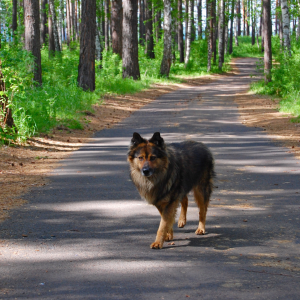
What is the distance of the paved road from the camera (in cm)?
426

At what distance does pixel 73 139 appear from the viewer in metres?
13.7

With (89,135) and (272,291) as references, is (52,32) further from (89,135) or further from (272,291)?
(272,291)

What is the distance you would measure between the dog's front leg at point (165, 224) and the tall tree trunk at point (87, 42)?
17.2 m

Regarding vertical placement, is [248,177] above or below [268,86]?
below

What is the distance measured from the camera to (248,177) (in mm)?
9289

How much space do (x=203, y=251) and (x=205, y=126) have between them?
432 inches

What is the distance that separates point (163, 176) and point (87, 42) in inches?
673

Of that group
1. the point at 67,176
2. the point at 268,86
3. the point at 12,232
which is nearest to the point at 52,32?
the point at 268,86

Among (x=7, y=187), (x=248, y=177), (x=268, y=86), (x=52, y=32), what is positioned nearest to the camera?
(x=7, y=187)

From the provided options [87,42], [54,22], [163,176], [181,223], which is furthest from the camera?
[54,22]

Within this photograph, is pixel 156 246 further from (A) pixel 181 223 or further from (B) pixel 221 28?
(B) pixel 221 28

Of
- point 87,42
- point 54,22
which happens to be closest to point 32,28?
point 87,42

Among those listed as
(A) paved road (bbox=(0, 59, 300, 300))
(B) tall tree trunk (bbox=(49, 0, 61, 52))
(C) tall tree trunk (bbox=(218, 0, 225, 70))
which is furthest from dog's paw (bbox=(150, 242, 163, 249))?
(C) tall tree trunk (bbox=(218, 0, 225, 70))

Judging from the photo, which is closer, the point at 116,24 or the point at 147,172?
the point at 147,172
